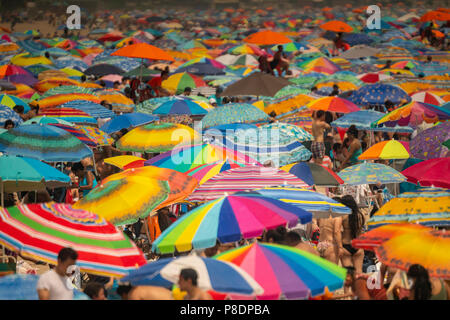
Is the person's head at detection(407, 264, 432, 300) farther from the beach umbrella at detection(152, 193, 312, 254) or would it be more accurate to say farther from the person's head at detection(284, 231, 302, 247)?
the person's head at detection(284, 231, 302, 247)

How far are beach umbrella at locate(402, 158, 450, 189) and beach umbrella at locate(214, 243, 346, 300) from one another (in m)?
3.02

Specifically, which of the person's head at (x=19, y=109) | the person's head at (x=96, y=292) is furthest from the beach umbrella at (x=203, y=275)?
the person's head at (x=19, y=109)

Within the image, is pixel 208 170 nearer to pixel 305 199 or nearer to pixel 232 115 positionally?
pixel 305 199

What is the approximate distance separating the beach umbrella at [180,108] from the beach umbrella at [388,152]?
10.6 feet

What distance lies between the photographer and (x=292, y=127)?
1106cm

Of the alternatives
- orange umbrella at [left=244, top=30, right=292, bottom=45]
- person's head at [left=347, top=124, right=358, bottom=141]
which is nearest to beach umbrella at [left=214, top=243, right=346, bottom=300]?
person's head at [left=347, top=124, right=358, bottom=141]

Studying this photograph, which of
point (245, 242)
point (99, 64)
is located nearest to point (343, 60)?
point (99, 64)

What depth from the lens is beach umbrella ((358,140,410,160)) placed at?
10.6 m

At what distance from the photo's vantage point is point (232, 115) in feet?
40.0

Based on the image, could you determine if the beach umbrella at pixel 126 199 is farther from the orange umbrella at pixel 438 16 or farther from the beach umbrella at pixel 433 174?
the orange umbrella at pixel 438 16

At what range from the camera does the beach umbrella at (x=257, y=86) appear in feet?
48.2

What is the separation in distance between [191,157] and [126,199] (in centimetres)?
189

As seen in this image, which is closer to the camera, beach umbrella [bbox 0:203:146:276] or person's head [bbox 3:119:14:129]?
beach umbrella [bbox 0:203:146:276]

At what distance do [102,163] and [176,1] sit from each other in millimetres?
54983
